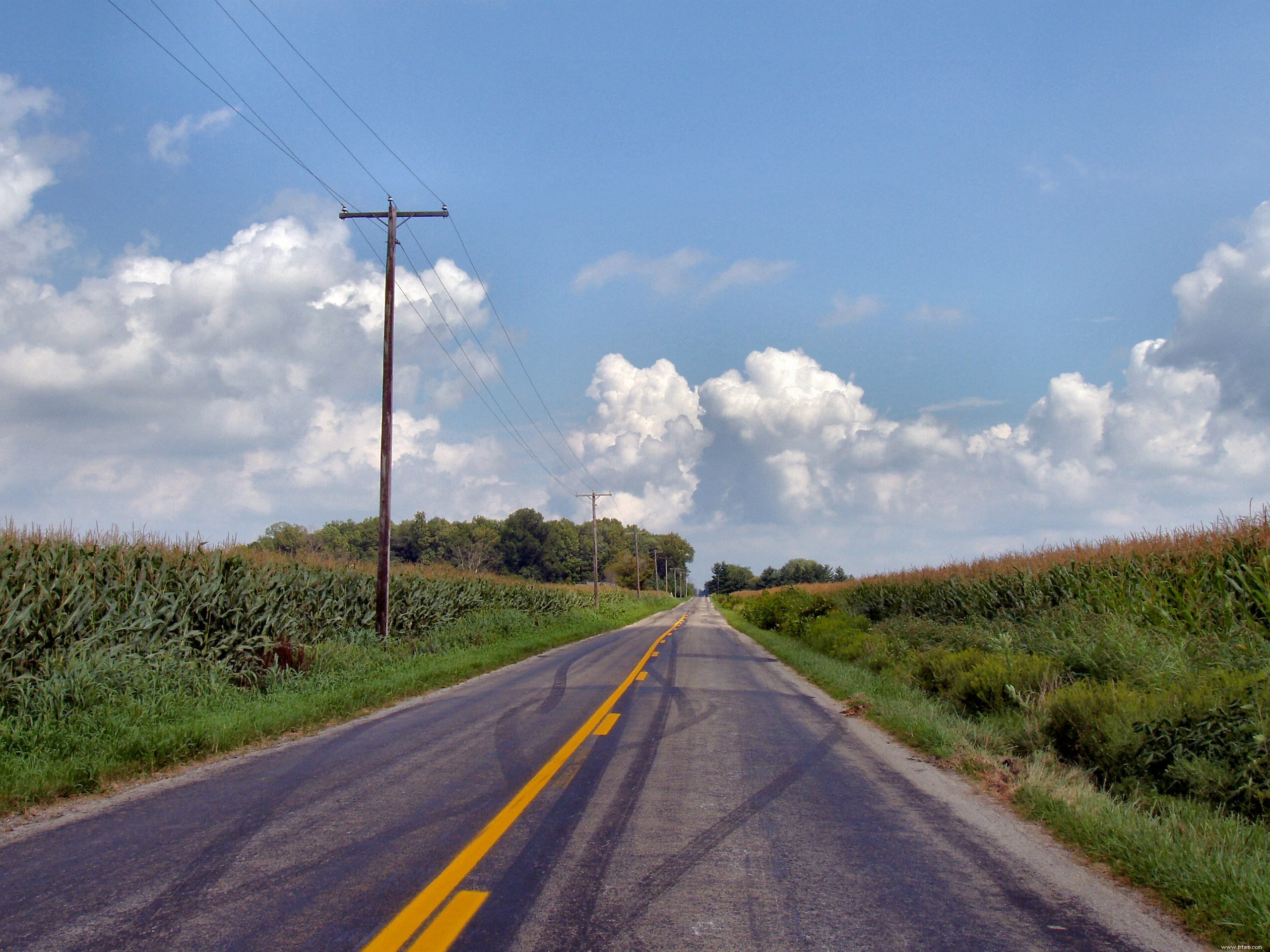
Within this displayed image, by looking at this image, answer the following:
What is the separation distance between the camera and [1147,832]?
500 cm

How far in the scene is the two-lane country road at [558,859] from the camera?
3684 millimetres

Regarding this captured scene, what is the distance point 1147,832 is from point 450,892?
4377 mm

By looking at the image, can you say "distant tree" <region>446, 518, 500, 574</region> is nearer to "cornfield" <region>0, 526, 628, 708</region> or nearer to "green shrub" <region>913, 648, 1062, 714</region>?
"cornfield" <region>0, 526, 628, 708</region>

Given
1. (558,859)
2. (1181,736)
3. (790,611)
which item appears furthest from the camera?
(790,611)

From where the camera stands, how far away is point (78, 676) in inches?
349

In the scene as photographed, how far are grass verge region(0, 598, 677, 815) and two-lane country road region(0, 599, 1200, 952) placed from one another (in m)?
0.57

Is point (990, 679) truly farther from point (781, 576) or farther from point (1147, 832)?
point (781, 576)

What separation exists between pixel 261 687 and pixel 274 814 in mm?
8055

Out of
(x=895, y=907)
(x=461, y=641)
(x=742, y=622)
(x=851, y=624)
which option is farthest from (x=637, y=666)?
(x=742, y=622)

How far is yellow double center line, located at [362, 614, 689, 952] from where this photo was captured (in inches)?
138

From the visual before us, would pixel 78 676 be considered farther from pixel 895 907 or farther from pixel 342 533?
pixel 342 533

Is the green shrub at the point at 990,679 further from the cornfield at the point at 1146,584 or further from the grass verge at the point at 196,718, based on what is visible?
the grass verge at the point at 196,718

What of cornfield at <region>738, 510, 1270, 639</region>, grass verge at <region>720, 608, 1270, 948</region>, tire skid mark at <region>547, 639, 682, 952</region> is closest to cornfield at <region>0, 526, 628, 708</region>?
tire skid mark at <region>547, 639, 682, 952</region>

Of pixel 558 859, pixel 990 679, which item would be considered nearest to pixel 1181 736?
pixel 990 679
